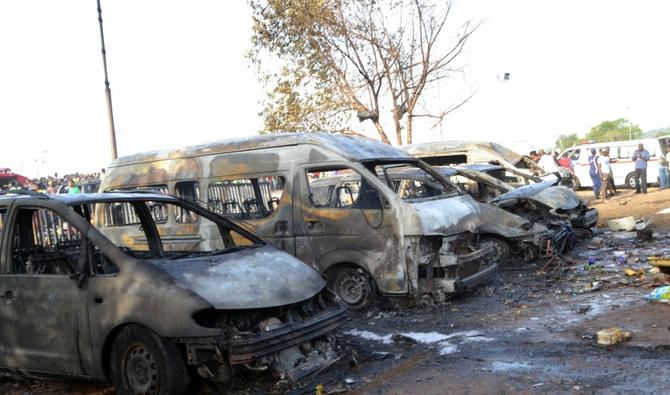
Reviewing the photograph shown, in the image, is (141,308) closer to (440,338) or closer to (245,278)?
(245,278)

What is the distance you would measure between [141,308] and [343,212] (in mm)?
3112

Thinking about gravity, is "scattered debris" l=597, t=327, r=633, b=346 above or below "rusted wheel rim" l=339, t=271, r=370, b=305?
below

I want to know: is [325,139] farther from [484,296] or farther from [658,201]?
[658,201]

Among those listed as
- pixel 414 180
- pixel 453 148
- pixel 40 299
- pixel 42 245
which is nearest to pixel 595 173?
pixel 453 148

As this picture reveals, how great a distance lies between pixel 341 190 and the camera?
7121mm

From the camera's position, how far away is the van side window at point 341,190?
6.68m

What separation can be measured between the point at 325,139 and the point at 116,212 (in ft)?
9.22

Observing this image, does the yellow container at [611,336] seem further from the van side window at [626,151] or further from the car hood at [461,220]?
the van side window at [626,151]

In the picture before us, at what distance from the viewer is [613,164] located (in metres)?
21.4

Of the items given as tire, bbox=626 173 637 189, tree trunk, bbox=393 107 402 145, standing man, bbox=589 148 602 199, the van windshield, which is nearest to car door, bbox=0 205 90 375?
the van windshield

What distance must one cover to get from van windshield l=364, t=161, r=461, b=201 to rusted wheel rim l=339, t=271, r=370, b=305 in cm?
112

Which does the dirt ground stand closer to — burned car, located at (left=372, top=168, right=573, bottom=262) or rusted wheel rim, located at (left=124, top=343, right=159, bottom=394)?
burned car, located at (left=372, top=168, right=573, bottom=262)

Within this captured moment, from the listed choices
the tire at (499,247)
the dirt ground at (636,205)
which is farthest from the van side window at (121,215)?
the dirt ground at (636,205)

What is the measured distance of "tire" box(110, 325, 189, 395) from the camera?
392 centimetres
